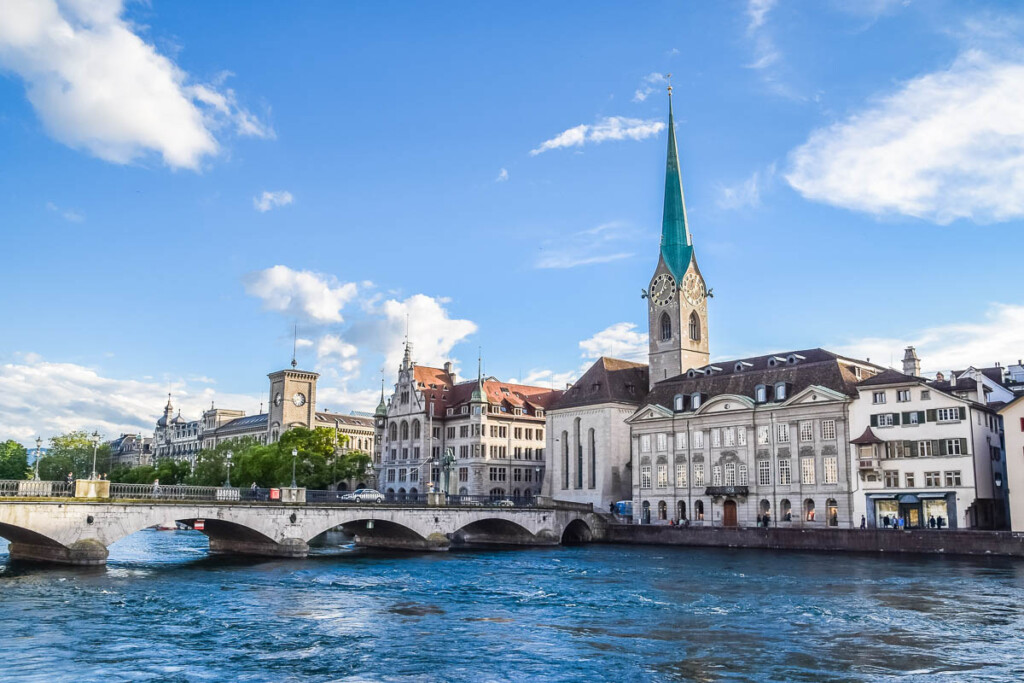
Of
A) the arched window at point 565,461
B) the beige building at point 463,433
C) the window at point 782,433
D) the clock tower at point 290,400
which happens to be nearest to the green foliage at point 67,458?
the clock tower at point 290,400

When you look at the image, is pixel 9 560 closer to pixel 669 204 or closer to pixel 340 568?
pixel 340 568

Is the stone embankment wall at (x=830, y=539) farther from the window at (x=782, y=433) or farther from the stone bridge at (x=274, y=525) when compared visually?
the window at (x=782, y=433)

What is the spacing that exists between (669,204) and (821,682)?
93658mm

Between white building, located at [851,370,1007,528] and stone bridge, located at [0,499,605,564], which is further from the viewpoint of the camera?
white building, located at [851,370,1007,528]

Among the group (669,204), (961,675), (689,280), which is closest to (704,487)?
(689,280)

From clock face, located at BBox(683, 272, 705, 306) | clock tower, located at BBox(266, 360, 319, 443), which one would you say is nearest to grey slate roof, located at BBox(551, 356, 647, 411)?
clock face, located at BBox(683, 272, 705, 306)

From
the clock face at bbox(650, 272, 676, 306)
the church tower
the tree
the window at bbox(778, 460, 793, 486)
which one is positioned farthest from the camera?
the tree

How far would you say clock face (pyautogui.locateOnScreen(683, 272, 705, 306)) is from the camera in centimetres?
10731

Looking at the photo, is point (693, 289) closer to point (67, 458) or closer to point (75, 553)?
point (75, 553)

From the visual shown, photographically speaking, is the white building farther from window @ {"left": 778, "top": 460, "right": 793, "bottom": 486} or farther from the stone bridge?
the stone bridge

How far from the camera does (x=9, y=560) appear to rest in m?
52.7

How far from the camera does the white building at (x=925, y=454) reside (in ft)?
217

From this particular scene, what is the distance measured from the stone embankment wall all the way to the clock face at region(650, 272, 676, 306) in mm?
33266

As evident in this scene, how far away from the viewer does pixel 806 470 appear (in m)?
76.6
